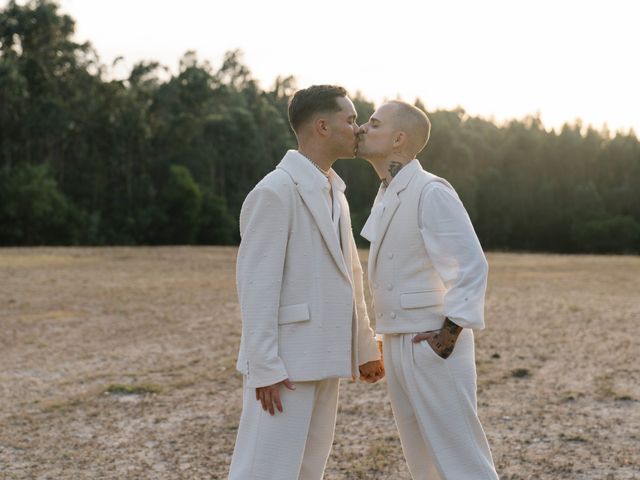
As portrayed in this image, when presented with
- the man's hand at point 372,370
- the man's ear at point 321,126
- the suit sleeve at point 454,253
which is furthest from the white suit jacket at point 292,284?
the suit sleeve at point 454,253

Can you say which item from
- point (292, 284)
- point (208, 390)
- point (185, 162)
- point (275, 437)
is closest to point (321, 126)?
point (292, 284)

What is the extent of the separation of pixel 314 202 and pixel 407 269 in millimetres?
417

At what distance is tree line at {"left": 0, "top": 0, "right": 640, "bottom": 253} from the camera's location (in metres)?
38.3

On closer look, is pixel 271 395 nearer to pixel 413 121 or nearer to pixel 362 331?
pixel 362 331

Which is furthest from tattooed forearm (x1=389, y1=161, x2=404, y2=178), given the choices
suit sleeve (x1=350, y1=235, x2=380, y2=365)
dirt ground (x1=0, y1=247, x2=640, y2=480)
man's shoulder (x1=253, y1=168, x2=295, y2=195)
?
dirt ground (x1=0, y1=247, x2=640, y2=480)

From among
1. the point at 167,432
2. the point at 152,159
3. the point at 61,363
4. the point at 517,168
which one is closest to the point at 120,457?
the point at 167,432

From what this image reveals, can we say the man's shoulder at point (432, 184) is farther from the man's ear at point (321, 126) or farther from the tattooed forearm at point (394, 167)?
the man's ear at point (321, 126)

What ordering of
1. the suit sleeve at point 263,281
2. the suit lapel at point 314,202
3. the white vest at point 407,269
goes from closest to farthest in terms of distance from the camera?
1. the suit sleeve at point 263,281
2. the suit lapel at point 314,202
3. the white vest at point 407,269

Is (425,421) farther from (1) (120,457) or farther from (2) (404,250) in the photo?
(1) (120,457)

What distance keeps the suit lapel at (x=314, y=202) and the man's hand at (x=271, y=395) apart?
0.42m

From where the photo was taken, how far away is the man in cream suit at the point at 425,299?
2.68m

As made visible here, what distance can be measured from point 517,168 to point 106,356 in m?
44.3

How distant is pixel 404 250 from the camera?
280 cm

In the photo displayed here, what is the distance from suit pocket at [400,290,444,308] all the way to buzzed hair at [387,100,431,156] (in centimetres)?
53
